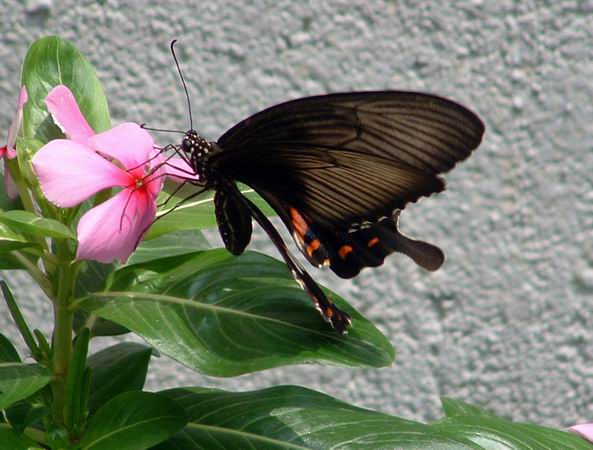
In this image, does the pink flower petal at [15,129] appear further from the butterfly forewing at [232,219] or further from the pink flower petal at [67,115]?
the butterfly forewing at [232,219]

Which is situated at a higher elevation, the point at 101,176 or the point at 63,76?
the point at 63,76

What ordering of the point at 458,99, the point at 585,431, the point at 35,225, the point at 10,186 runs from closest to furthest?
1. the point at 35,225
2. the point at 10,186
3. the point at 585,431
4. the point at 458,99

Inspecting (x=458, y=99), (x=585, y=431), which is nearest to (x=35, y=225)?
(x=585, y=431)

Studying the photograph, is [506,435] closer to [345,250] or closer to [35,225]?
[345,250]

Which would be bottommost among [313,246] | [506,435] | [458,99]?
[506,435]

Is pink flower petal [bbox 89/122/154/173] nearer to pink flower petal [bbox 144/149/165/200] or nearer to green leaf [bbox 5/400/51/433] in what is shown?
pink flower petal [bbox 144/149/165/200]

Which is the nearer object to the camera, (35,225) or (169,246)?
(35,225)

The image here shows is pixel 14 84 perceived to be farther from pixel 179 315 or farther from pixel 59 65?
pixel 179 315

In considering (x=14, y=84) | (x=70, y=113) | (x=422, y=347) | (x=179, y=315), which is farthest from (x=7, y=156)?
(x=422, y=347)
